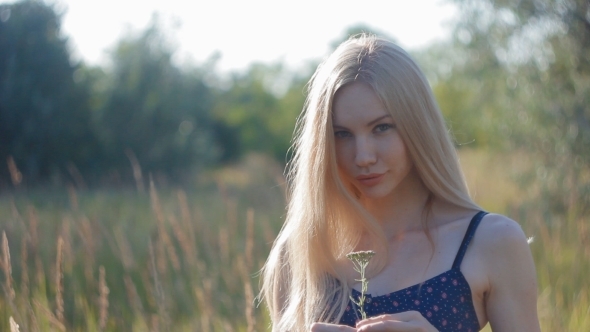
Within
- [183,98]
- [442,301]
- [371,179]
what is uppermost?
[183,98]

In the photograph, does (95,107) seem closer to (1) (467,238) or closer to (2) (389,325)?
(1) (467,238)

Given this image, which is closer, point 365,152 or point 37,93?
point 365,152

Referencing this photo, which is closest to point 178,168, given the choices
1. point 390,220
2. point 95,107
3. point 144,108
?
point 144,108

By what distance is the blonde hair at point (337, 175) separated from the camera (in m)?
1.95

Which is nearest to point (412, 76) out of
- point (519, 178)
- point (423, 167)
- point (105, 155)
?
point (423, 167)

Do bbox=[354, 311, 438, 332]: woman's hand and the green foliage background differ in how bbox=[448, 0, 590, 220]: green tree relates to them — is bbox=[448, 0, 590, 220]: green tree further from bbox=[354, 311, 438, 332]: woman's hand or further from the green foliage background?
bbox=[354, 311, 438, 332]: woman's hand

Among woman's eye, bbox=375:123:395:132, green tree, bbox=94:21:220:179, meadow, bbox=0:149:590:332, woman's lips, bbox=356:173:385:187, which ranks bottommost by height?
meadow, bbox=0:149:590:332

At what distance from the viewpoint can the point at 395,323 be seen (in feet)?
5.22

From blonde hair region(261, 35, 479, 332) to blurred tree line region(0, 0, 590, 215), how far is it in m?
0.85

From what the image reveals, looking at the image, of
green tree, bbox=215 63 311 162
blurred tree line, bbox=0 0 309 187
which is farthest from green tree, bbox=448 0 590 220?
green tree, bbox=215 63 311 162

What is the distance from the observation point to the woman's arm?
182 cm

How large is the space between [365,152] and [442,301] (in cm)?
45

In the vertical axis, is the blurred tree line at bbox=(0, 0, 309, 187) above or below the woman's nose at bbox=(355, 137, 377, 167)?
above

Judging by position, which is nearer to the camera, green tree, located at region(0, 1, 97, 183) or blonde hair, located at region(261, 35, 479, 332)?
blonde hair, located at region(261, 35, 479, 332)
